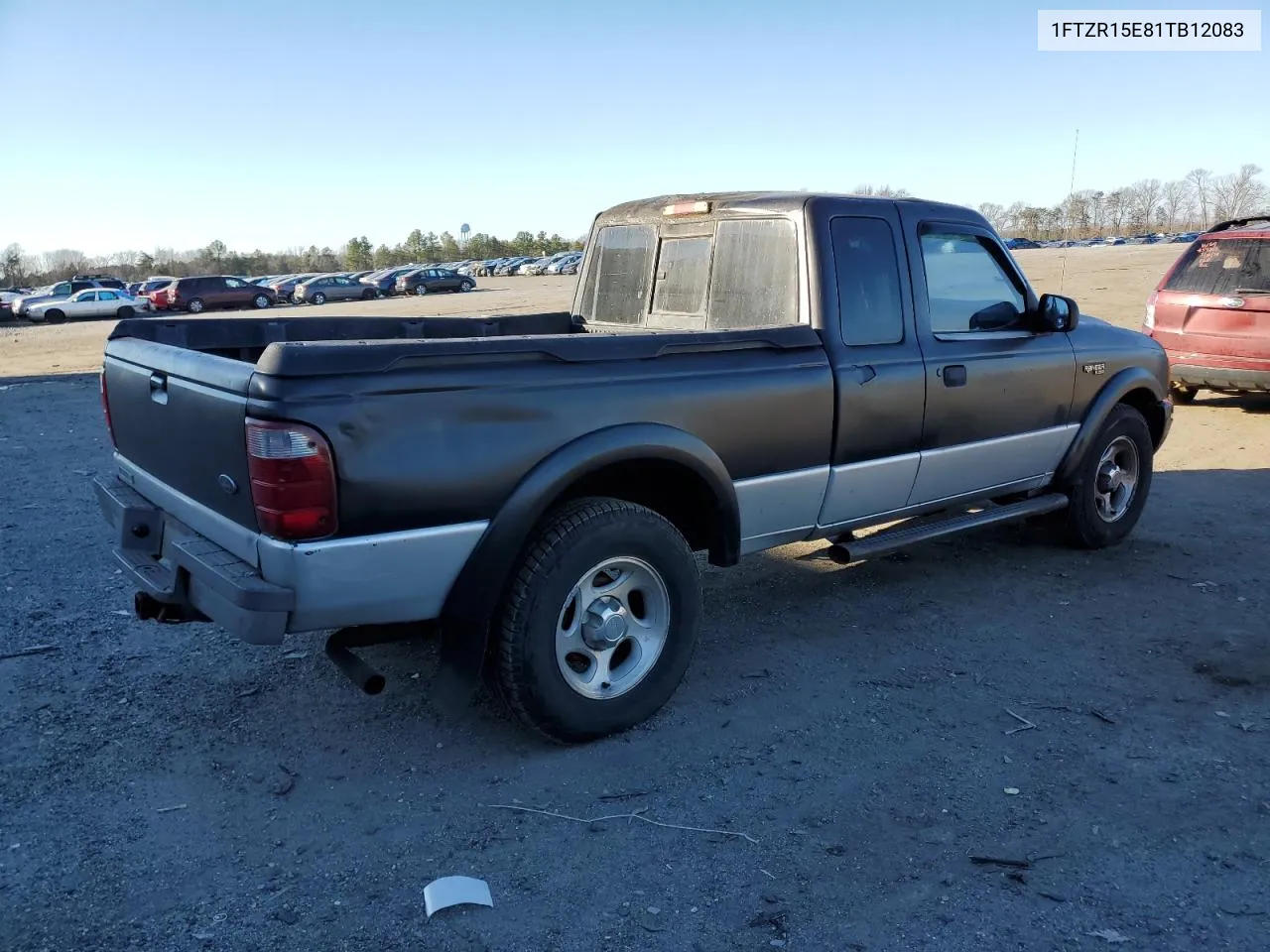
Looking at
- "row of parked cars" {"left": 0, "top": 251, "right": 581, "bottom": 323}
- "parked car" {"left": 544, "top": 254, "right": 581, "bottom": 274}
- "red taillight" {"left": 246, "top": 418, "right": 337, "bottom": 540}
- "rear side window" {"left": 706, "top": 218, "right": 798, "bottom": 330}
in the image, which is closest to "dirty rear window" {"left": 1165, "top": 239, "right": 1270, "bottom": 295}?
"rear side window" {"left": 706, "top": 218, "right": 798, "bottom": 330}

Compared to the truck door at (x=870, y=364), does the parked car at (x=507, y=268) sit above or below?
above

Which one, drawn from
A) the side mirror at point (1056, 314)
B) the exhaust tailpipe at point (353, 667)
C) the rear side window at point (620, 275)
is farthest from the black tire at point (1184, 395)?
the exhaust tailpipe at point (353, 667)

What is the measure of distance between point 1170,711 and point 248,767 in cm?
358

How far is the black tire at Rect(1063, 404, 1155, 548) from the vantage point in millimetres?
5754

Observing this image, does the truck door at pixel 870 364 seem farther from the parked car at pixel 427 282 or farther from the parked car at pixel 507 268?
the parked car at pixel 507 268

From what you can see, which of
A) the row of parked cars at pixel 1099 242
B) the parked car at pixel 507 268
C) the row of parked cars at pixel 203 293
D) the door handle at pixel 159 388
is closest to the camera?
the door handle at pixel 159 388

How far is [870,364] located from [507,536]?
78.2 inches

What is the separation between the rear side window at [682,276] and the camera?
4848 mm

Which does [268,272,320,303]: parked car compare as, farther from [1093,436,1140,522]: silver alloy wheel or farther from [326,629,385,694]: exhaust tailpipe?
[326,629,385,694]: exhaust tailpipe

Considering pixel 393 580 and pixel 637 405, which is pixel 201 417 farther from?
pixel 637 405

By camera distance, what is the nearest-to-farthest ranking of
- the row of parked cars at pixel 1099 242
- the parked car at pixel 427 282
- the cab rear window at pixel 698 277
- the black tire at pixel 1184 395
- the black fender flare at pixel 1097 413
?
1. the cab rear window at pixel 698 277
2. the black fender flare at pixel 1097 413
3. the black tire at pixel 1184 395
4. the parked car at pixel 427 282
5. the row of parked cars at pixel 1099 242

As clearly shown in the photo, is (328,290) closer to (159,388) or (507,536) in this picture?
(159,388)

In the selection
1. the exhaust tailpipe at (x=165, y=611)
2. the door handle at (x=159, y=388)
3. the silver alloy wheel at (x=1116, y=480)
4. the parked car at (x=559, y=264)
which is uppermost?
the parked car at (x=559, y=264)

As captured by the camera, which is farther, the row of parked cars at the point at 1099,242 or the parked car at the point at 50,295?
the row of parked cars at the point at 1099,242
